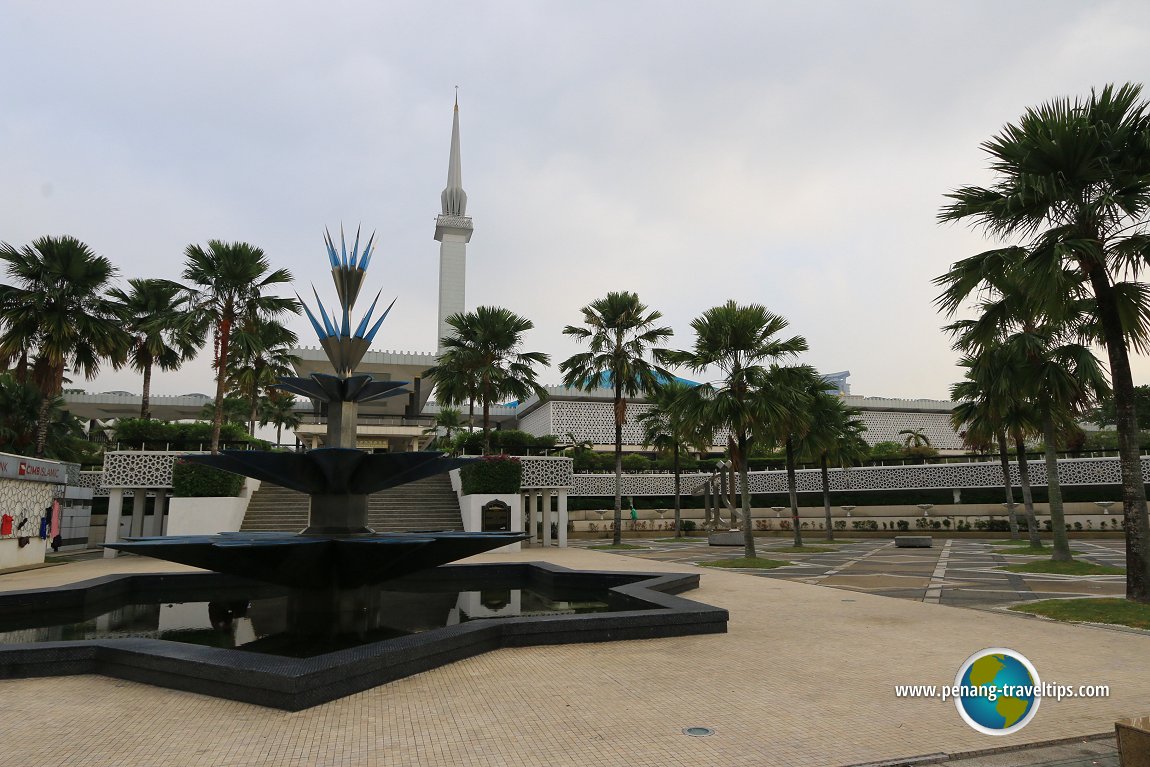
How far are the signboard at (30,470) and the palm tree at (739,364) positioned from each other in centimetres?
1854

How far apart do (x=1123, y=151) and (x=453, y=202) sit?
81.7 meters

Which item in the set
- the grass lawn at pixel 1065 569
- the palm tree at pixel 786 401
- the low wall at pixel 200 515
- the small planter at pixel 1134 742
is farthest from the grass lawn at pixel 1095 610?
the low wall at pixel 200 515

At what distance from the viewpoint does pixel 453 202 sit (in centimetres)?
8612

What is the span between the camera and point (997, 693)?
544cm

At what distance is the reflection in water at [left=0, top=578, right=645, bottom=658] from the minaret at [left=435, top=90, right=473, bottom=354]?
190 feet

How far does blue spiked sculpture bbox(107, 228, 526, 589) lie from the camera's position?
849cm

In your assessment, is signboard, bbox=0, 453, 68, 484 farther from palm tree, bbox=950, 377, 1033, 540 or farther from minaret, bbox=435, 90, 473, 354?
minaret, bbox=435, 90, 473, 354

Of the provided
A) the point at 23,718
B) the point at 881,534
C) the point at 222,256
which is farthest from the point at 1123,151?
the point at 881,534

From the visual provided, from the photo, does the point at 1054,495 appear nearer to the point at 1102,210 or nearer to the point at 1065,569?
the point at 1065,569

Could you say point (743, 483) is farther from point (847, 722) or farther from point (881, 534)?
point (881, 534)

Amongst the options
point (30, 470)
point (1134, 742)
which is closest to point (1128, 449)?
point (1134, 742)

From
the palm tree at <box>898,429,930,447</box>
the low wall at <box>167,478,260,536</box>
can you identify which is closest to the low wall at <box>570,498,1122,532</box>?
the low wall at <box>167,478,260,536</box>

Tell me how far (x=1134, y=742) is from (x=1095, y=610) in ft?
27.8

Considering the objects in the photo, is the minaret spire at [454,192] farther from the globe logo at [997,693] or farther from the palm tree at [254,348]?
the globe logo at [997,693]
